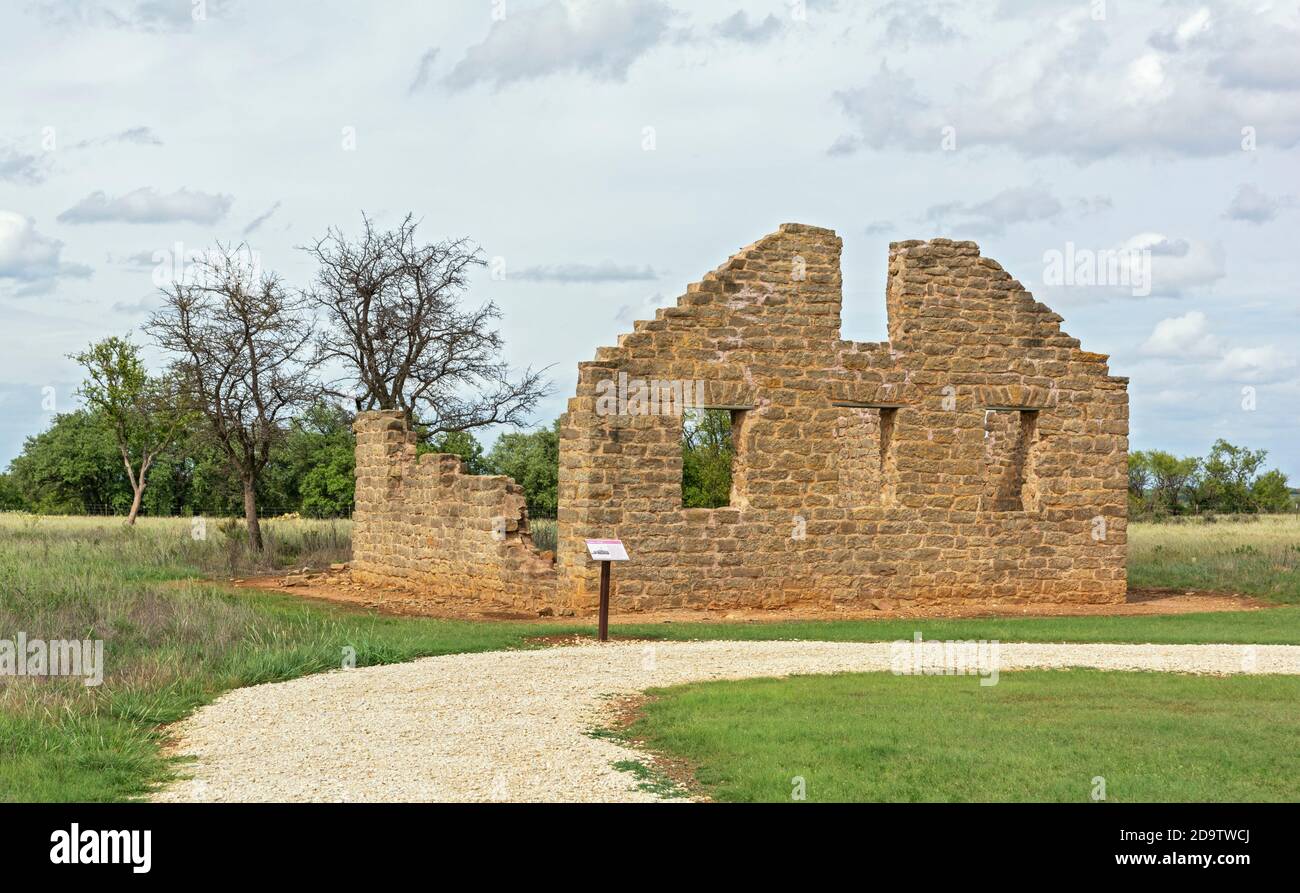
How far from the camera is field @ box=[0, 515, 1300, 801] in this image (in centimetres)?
982

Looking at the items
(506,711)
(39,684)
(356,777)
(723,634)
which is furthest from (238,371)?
(356,777)

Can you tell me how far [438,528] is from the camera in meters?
23.1

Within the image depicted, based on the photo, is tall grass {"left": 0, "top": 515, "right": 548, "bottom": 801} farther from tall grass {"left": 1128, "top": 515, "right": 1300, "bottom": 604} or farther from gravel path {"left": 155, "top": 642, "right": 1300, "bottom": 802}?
tall grass {"left": 1128, "top": 515, "right": 1300, "bottom": 604}

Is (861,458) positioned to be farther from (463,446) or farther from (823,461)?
(463,446)

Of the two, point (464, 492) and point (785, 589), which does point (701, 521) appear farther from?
point (464, 492)

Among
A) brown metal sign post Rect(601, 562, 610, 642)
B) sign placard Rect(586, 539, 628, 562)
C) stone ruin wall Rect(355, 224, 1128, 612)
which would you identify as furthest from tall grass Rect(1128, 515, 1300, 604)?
brown metal sign post Rect(601, 562, 610, 642)

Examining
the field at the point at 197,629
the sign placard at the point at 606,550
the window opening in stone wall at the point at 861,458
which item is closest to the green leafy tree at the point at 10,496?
the field at the point at 197,629

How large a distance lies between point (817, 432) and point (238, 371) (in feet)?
46.1

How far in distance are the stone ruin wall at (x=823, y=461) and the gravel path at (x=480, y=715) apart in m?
4.09

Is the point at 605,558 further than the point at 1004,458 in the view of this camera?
No

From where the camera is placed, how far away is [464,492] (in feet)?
72.4

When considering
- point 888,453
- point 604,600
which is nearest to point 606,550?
point 604,600

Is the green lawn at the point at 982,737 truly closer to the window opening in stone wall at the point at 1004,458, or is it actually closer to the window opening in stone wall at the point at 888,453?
the window opening in stone wall at the point at 888,453

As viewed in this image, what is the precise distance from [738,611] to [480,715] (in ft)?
32.5
